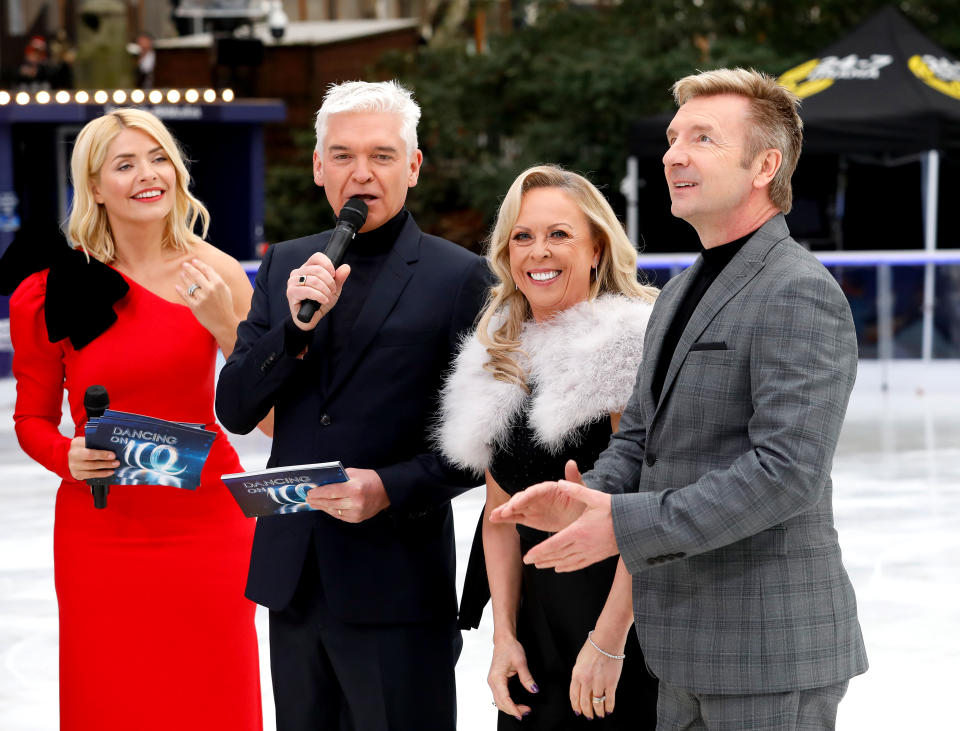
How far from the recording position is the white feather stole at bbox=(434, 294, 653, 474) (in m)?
2.48

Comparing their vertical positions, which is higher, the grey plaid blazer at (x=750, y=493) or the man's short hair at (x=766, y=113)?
the man's short hair at (x=766, y=113)

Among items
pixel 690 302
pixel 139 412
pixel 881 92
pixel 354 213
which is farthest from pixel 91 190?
pixel 881 92

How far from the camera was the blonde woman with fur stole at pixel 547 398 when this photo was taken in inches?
98.6

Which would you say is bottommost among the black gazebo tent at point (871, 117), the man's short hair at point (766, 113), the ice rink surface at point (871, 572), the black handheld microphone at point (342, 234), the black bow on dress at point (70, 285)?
the ice rink surface at point (871, 572)

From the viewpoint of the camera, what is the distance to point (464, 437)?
2547mm

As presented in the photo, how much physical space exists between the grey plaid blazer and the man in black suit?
2.17 feet

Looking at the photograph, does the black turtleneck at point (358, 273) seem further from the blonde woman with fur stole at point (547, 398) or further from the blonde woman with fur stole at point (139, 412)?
the blonde woman with fur stole at point (139, 412)

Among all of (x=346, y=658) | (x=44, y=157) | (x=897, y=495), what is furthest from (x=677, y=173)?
(x=44, y=157)

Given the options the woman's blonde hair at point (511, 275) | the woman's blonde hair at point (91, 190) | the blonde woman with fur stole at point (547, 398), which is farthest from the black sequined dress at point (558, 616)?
the woman's blonde hair at point (91, 190)

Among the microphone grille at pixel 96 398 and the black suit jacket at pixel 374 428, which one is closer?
the black suit jacket at pixel 374 428

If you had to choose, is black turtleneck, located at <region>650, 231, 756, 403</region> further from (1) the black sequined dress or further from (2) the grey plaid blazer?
(1) the black sequined dress

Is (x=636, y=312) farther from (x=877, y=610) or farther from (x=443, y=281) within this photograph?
(x=877, y=610)

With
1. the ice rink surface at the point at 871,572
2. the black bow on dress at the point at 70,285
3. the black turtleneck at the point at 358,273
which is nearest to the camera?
the black turtleneck at the point at 358,273

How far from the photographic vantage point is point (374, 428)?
265 centimetres
